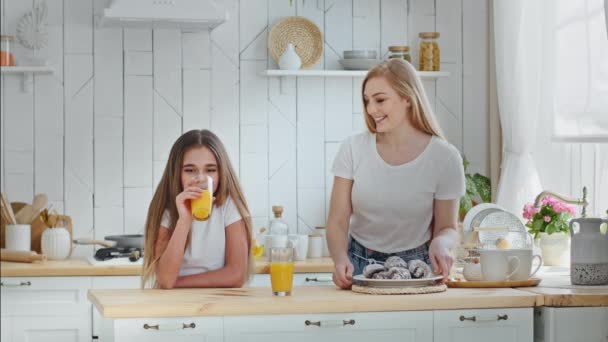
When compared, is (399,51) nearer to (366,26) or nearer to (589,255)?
(366,26)

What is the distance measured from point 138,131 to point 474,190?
155 cm

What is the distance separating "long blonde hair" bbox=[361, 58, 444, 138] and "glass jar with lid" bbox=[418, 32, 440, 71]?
1768mm

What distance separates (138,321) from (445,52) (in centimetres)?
278

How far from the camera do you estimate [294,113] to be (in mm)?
4523

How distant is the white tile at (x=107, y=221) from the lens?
4.36 meters

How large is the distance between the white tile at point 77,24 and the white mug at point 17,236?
0.83 meters

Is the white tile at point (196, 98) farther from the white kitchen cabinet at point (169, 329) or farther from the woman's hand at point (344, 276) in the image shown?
the white kitchen cabinet at point (169, 329)

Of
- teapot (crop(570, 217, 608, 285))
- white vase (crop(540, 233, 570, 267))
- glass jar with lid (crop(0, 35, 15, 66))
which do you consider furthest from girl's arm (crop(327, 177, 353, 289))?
glass jar with lid (crop(0, 35, 15, 66))

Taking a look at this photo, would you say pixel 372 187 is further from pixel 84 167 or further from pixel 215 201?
pixel 84 167

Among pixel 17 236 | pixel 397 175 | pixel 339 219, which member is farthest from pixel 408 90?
pixel 17 236

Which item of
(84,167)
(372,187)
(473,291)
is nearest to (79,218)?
(84,167)

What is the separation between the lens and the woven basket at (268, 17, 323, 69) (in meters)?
4.43

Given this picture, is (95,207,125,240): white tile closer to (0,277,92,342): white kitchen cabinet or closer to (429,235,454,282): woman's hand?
(0,277,92,342): white kitchen cabinet

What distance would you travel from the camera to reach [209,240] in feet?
8.89
